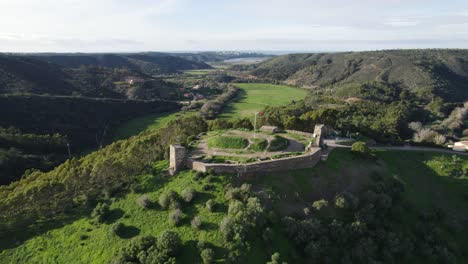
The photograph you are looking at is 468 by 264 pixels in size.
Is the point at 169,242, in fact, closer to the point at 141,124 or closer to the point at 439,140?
the point at 439,140

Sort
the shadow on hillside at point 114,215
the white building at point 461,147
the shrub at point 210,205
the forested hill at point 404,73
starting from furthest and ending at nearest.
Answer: the forested hill at point 404,73 → the white building at point 461,147 → the shadow on hillside at point 114,215 → the shrub at point 210,205

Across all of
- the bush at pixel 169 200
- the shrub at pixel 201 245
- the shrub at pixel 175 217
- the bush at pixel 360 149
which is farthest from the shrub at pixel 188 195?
the bush at pixel 360 149

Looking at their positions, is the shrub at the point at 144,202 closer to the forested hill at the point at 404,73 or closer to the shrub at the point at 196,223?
the shrub at the point at 196,223

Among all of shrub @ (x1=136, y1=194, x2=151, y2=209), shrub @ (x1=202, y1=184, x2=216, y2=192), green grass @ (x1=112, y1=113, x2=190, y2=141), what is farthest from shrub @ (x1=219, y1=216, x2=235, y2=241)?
green grass @ (x1=112, y1=113, x2=190, y2=141)

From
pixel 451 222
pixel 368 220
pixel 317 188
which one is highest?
pixel 317 188

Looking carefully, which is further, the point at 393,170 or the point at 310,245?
the point at 393,170

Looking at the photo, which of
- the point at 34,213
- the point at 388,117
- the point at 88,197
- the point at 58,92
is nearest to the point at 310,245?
the point at 88,197

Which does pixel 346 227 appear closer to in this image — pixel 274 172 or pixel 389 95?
pixel 274 172
